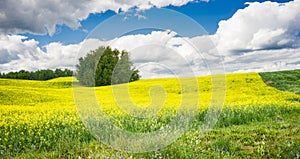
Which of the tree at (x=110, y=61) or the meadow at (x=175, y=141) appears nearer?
the meadow at (x=175, y=141)

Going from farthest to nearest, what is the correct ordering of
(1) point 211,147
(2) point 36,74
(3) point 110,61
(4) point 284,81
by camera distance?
(2) point 36,74 < (4) point 284,81 < (3) point 110,61 < (1) point 211,147

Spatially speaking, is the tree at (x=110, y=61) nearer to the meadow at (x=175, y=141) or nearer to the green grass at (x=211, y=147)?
the meadow at (x=175, y=141)

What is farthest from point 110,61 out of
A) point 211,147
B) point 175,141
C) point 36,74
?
point 36,74

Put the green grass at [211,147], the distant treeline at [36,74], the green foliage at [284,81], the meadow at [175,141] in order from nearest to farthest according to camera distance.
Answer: the green grass at [211,147], the meadow at [175,141], the green foliage at [284,81], the distant treeline at [36,74]

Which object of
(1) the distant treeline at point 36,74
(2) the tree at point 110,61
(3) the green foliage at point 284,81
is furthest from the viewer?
(1) the distant treeline at point 36,74

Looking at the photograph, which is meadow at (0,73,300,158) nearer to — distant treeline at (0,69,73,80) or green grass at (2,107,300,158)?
green grass at (2,107,300,158)

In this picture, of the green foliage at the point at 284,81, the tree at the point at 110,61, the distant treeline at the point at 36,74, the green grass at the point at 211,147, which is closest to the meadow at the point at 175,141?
the green grass at the point at 211,147

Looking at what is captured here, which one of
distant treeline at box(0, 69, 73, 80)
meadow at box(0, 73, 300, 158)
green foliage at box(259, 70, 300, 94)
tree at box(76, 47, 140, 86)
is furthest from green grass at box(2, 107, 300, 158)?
distant treeline at box(0, 69, 73, 80)

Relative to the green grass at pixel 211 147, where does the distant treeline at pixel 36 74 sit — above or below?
above

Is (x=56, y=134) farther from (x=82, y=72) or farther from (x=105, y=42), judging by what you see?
(x=105, y=42)

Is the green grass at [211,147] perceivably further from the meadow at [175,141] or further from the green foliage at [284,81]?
the green foliage at [284,81]

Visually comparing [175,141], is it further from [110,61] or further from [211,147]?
[110,61]

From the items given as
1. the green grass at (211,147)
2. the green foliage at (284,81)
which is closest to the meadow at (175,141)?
the green grass at (211,147)

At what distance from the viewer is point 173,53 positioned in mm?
7922
